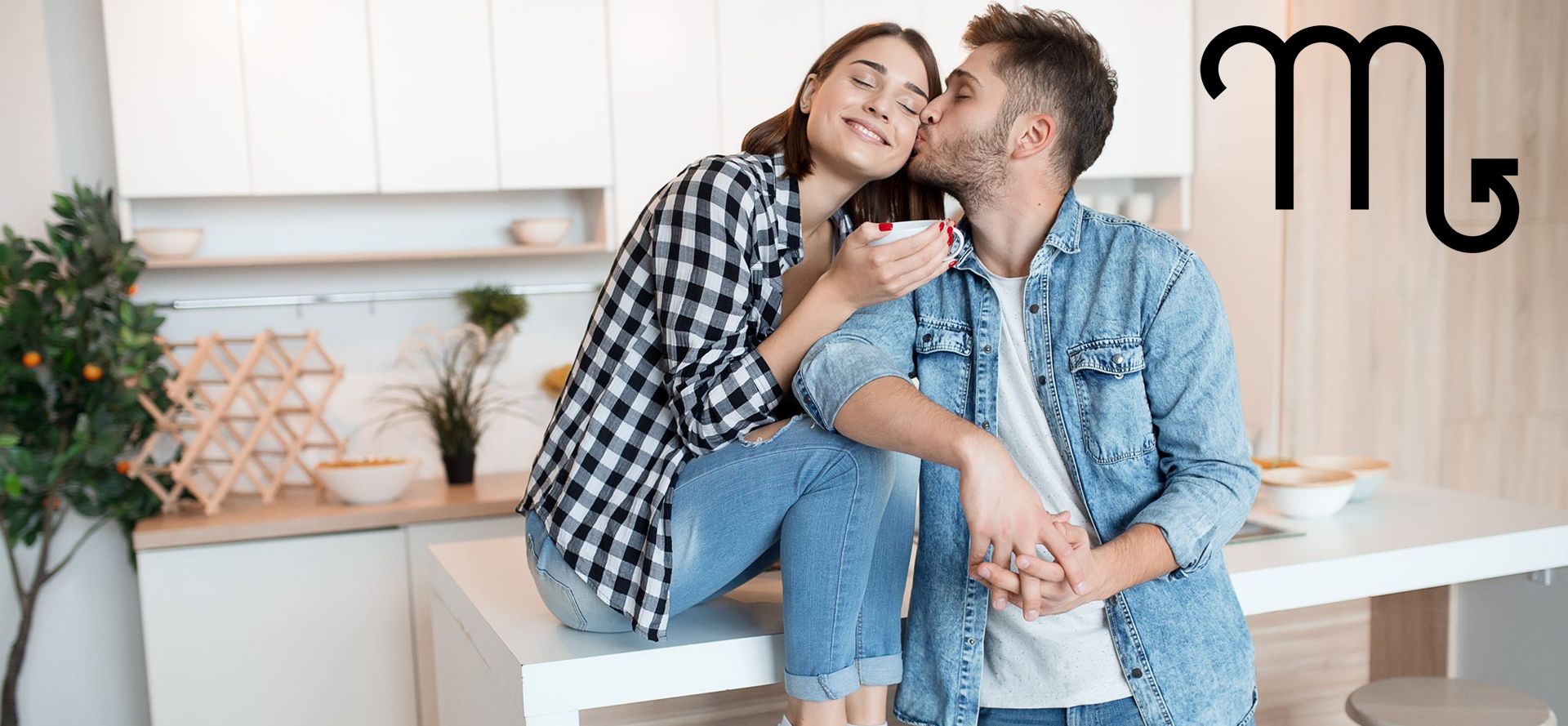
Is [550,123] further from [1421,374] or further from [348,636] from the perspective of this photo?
[1421,374]

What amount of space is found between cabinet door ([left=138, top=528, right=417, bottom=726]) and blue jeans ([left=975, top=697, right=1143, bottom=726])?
1.91m

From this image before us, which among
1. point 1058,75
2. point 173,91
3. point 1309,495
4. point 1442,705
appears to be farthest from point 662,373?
point 173,91

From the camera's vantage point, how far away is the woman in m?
1.38

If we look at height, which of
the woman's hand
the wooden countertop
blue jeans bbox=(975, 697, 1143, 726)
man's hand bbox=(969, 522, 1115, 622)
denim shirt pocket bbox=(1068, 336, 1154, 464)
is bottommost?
the wooden countertop

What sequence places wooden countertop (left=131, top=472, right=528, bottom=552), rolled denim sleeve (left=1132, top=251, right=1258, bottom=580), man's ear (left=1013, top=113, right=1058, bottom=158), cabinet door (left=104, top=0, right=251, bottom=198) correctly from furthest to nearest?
1. cabinet door (left=104, top=0, right=251, bottom=198)
2. wooden countertop (left=131, top=472, right=528, bottom=552)
3. man's ear (left=1013, top=113, right=1058, bottom=158)
4. rolled denim sleeve (left=1132, top=251, right=1258, bottom=580)

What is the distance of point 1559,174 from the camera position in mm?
3619

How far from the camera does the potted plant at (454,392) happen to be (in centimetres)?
328

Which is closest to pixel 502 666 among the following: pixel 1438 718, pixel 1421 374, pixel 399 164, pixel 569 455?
pixel 569 455

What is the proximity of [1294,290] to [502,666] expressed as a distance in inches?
111

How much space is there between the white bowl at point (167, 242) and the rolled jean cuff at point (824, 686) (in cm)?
235

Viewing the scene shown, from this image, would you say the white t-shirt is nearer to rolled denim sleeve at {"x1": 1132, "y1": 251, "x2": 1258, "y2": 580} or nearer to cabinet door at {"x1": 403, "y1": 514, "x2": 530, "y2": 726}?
rolled denim sleeve at {"x1": 1132, "y1": 251, "x2": 1258, "y2": 580}

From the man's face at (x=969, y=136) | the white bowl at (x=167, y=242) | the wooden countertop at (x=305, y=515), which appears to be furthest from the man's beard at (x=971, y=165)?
the white bowl at (x=167, y=242)

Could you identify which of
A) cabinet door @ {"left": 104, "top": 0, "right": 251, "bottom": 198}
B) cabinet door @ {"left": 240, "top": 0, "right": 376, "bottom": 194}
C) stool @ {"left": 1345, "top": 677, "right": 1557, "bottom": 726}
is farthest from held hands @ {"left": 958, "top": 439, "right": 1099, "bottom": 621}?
cabinet door @ {"left": 104, "top": 0, "right": 251, "bottom": 198}

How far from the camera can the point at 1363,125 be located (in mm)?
3500
